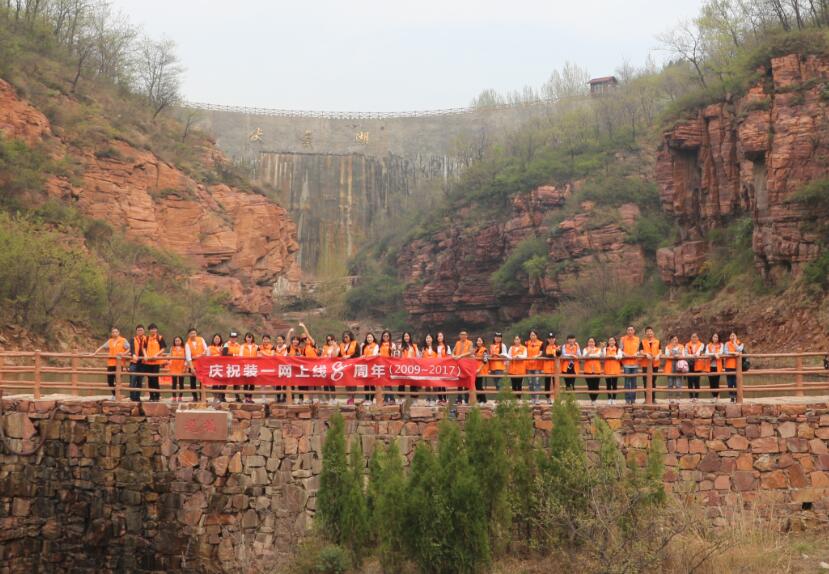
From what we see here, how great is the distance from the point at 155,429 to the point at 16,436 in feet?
9.71

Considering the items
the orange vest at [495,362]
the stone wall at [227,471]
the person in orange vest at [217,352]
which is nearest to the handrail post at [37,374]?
the stone wall at [227,471]

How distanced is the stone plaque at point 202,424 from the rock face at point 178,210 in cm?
2586

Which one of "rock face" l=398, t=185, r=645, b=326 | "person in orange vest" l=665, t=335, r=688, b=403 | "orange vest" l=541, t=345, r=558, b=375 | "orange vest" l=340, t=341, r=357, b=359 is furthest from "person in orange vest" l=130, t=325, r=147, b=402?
"rock face" l=398, t=185, r=645, b=326

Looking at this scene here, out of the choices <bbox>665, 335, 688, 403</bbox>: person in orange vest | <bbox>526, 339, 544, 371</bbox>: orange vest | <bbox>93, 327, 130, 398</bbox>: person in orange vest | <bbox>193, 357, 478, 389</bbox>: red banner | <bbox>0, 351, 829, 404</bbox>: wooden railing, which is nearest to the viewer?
<bbox>0, 351, 829, 404</bbox>: wooden railing

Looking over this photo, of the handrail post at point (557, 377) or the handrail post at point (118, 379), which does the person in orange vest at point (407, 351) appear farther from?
the handrail post at point (118, 379)

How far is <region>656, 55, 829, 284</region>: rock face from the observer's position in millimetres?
38125

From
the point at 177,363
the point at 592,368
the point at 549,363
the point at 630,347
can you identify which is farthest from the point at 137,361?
the point at 630,347

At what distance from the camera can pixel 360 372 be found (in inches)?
710

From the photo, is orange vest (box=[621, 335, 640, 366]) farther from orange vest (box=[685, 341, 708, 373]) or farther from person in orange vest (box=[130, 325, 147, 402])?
person in orange vest (box=[130, 325, 147, 402])

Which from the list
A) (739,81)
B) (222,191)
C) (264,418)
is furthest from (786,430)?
(222,191)

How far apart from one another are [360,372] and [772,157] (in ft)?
86.3

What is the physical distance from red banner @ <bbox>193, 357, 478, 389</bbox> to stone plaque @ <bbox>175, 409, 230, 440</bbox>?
100 cm

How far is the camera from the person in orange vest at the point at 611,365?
708 inches

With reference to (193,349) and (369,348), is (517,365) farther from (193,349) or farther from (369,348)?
(193,349)
